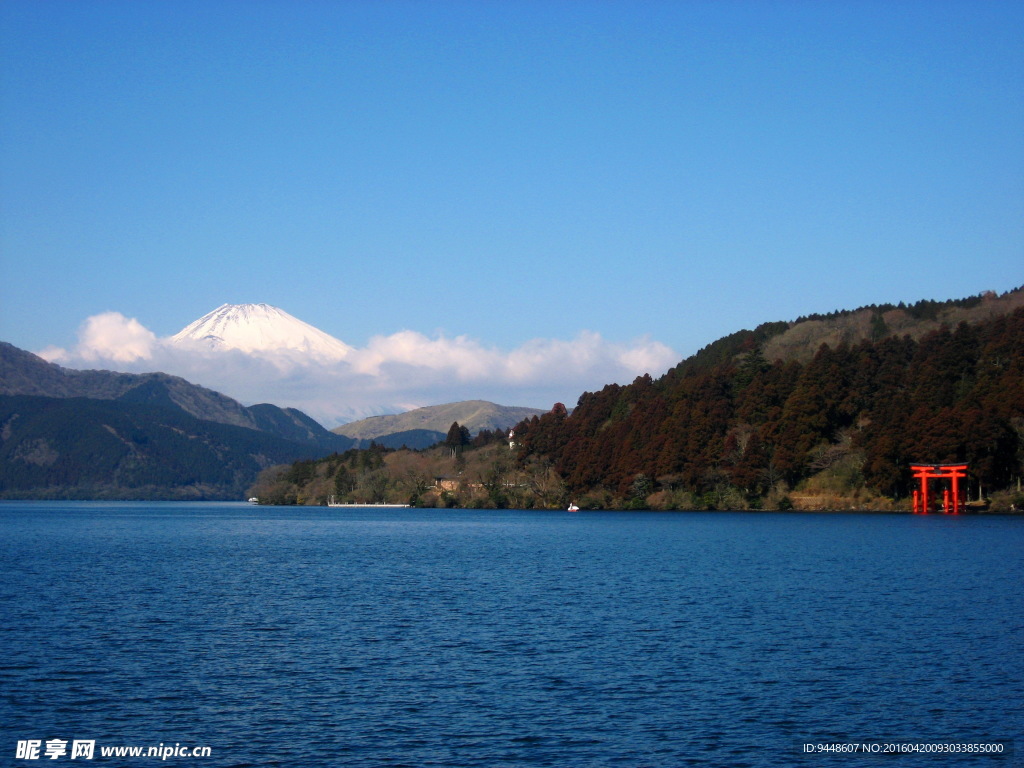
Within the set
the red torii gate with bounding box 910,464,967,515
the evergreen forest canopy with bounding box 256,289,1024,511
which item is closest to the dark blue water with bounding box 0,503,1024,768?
the red torii gate with bounding box 910,464,967,515

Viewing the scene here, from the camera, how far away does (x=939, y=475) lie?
319 feet

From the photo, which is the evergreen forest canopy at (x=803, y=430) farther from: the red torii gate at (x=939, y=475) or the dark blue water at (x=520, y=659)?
the dark blue water at (x=520, y=659)

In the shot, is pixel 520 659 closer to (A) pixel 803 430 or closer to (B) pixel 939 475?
(B) pixel 939 475

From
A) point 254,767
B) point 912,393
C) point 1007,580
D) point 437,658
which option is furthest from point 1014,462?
point 254,767

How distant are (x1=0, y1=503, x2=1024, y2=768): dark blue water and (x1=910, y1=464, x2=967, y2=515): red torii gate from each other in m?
44.4

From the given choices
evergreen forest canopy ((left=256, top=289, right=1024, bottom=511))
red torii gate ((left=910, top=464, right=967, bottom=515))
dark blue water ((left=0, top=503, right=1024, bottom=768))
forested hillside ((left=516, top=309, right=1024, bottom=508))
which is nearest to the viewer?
dark blue water ((left=0, top=503, right=1024, bottom=768))

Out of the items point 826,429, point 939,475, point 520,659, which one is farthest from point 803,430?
point 520,659

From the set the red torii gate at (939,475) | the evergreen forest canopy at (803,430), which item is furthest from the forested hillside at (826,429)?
the red torii gate at (939,475)

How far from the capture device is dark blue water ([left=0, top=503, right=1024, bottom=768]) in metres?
19.2

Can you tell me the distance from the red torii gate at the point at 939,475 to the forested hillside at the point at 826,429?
127 centimetres

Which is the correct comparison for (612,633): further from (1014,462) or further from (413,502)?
(413,502)

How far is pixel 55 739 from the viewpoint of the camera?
18.9 metres

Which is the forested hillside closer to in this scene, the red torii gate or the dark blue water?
the red torii gate

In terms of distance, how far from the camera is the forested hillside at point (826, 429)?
99.1 metres
